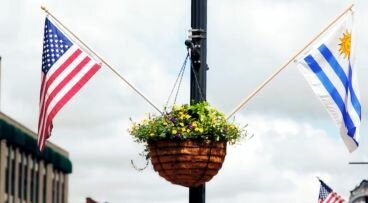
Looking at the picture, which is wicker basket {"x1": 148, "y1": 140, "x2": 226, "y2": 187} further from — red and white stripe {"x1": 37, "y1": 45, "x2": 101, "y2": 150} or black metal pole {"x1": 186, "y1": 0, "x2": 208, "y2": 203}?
red and white stripe {"x1": 37, "y1": 45, "x2": 101, "y2": 150}

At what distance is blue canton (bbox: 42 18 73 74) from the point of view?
14820mm

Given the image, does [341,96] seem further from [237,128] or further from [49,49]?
[49,49]

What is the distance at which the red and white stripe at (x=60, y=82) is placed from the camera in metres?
14.6

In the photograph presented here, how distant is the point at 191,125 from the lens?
1219 cm

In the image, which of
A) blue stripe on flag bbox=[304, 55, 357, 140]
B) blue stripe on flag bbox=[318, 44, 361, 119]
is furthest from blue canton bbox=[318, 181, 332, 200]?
blue stripe on flag bbox=[304, 55, 357, 140]

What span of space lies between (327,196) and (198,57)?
3349 centimetres

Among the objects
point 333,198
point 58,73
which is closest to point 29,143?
point 333,198

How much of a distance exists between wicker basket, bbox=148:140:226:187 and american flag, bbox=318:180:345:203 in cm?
3265

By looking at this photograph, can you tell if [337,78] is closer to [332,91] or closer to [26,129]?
[332,91]

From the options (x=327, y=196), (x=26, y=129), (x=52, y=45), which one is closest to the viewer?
(x=52, y=45)

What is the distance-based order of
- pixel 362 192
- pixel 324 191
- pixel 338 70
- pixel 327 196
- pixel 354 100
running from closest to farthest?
1. pixel 338 70
2. pixel 354 100
3. pixel 327 196
4. pixel 324 191
5. pixel 362 192

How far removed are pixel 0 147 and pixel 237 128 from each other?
10820cm

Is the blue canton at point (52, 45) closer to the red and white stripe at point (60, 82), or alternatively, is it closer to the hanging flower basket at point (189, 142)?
the red and white stripe at point (60, 82)

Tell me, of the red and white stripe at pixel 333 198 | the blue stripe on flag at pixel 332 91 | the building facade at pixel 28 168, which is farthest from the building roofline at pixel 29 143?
the blue stripe on flag at pixel 332 91
